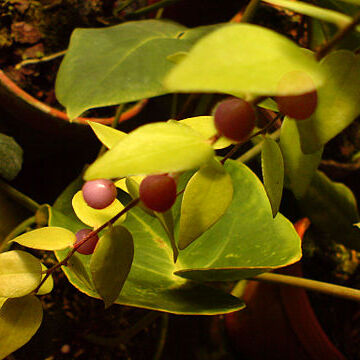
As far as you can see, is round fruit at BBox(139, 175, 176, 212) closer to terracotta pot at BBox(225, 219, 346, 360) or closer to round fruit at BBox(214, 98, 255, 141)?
round fruit at BBox(214, 98, 255, 141)

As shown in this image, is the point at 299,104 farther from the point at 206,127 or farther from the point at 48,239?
the point at 48,239

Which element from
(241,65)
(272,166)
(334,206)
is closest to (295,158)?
(272,166)

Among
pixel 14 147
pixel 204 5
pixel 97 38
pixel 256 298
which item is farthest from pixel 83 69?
pixel 204 5

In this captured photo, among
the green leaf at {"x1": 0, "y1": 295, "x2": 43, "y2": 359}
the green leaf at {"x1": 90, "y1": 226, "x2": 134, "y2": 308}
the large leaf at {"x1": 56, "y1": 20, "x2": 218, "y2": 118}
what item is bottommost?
the green leaf at {"x1": 0, "y1": 295, "x2": 43, "y2": 359}

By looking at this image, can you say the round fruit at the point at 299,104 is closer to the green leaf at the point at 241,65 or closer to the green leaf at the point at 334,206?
the green leaf at the point at 241,65

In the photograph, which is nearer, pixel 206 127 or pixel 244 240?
pixel 206 127

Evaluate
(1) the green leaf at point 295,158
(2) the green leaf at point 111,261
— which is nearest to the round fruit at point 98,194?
(2) the green leaf at point 111,261

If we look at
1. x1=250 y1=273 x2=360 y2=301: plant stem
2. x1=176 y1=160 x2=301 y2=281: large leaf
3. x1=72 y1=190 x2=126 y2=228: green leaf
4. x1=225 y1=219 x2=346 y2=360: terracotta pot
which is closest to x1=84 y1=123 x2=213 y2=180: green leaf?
x1=72 y1=190 x2=126 y2=228: green leaf
